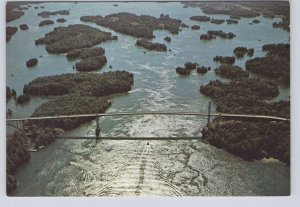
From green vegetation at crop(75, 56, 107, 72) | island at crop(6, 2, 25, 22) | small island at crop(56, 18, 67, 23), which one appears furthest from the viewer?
green vegetation at crop(75, 56, 107, 72)

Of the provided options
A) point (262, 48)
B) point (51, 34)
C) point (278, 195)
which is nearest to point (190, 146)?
point (278, 195)

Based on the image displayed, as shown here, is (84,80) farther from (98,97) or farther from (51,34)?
(51,34)

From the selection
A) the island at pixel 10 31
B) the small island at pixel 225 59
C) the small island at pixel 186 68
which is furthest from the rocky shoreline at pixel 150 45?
the island at pixel 10 31

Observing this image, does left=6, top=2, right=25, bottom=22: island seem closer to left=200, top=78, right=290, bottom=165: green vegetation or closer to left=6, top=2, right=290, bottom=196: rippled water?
left=6, top=2, right=290, bottom=196: rippled water

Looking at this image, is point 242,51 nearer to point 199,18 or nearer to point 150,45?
point 199,18

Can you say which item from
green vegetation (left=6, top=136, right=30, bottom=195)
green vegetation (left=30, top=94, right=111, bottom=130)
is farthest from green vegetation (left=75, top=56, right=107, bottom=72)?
green vegetation (left=6, top=136, right=30, bottom=195)

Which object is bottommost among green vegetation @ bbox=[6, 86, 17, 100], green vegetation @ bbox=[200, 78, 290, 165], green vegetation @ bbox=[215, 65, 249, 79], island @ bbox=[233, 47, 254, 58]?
green vegetation @ bbox=[200, 78, 290, 165]

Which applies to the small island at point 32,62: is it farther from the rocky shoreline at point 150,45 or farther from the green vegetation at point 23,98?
the rocky shoreline at point 150,45
